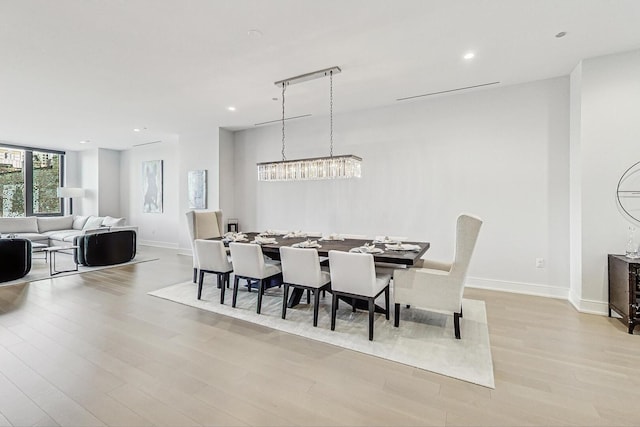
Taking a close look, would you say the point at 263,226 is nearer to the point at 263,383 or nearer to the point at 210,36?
the point at 210,36

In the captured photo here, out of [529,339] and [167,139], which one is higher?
[167,139]

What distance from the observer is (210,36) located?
289cm

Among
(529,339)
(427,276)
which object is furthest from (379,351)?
(529,339)

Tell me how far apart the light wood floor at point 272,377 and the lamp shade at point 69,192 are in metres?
6.18

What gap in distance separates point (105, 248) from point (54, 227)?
3351 mm

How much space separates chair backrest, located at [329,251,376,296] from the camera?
9.17 ft

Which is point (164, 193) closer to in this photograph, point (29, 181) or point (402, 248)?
point (29, 181)

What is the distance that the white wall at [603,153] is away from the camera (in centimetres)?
327

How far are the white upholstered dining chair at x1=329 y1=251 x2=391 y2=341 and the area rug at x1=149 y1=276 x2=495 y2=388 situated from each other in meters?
0.19

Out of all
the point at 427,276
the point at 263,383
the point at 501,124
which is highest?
the point at 501,124

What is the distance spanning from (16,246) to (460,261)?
21.8ft

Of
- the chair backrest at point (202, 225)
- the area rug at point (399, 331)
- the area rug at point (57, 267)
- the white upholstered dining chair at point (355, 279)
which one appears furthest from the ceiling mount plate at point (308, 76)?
the area rug at point (57, 267)

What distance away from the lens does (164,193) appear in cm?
835

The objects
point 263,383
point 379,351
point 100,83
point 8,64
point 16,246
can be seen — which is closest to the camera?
point 263,383
